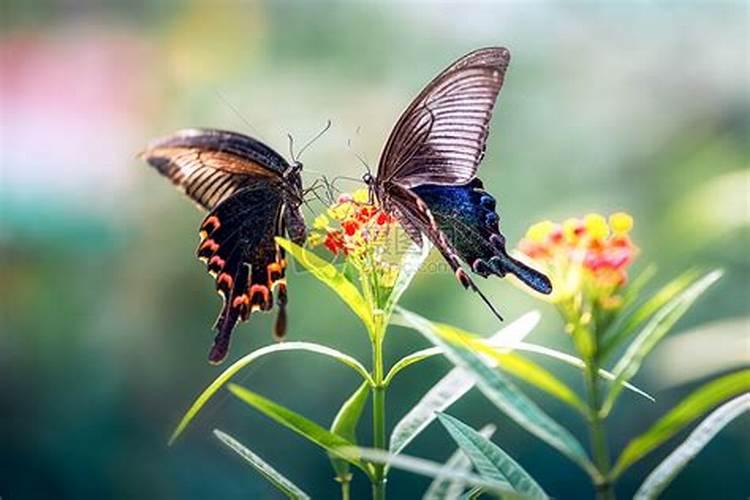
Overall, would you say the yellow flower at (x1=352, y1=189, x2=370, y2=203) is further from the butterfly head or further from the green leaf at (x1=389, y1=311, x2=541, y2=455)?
the butterfly head

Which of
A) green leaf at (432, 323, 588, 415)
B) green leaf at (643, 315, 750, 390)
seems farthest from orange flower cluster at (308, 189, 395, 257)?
green leaf at (643, 315, 750, 390)

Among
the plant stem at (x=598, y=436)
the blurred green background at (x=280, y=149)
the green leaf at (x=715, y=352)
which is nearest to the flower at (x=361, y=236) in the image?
the plant stem at (x=598, y=436)

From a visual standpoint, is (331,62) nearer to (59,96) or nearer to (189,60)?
(189,60)

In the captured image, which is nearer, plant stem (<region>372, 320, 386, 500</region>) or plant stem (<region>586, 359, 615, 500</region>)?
plant stem (<region>586, 359, 615, 500</region>)

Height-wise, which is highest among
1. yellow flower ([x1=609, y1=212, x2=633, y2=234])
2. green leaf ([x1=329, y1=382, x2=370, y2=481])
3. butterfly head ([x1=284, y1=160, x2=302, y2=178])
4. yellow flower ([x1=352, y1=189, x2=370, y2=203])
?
yellow flower ([x1=609, y1=212, x2=633, y2=234])

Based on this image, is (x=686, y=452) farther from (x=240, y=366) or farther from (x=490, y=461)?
(x=240, y=366)

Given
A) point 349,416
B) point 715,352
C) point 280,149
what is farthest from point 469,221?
point 280,149
